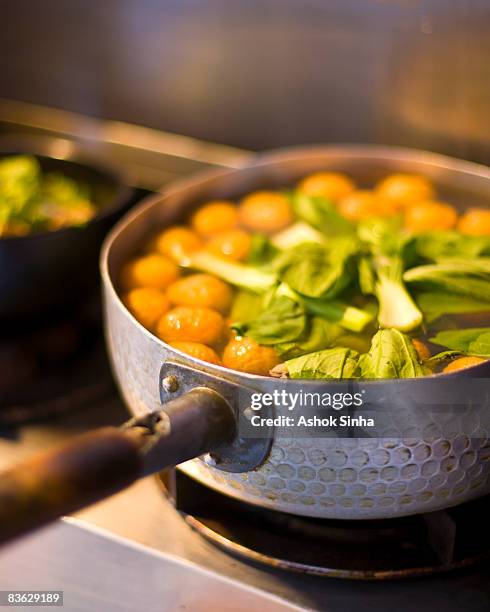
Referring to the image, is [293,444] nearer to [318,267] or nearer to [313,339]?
[313,339]

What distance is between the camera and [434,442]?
0.69 metres

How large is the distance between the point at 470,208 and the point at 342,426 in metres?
0.51

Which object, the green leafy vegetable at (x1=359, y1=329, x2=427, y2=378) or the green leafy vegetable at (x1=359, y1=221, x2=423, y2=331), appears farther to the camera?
the green leafy vegetable at (x1=359, y1=221, x2=423, y2=331)

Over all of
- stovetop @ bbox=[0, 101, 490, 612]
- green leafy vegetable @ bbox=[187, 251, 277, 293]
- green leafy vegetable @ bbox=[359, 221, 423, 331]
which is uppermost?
green leafy vegetable @ bbox=[359, 221, 423, 331]

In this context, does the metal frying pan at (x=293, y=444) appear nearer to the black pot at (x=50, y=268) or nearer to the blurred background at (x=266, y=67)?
the black pot at (x=50, y=268)

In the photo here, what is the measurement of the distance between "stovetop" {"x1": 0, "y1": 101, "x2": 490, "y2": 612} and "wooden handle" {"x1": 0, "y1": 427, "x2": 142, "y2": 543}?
0.29 meters

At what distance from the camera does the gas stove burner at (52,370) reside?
1.04 metres

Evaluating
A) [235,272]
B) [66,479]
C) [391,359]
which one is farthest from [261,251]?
[66,479]

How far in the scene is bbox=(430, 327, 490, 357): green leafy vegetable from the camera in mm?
778

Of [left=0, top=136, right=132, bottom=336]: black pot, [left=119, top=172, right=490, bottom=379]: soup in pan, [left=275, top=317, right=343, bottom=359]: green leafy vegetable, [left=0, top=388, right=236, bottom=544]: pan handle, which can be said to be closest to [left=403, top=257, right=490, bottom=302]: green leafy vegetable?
[left=119, top=172, right=490, bottom=379]: soup in pan

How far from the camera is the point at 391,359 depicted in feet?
2.42

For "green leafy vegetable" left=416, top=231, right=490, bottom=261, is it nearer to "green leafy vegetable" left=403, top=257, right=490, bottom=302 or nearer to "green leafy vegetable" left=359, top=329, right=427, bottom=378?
"green leafy vegetable" left=403, top=257, right=490, bottom=302

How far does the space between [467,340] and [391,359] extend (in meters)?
0.11

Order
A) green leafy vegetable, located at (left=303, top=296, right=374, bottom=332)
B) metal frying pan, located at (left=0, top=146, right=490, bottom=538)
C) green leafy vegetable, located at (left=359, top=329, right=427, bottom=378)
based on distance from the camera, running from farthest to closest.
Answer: green leafy vegetable, located at (left=303, top=296, right=374, bottom=332) < green leafy vegetable, located at (left=359, top=329, right=427, bottom=378) < metal frying pan, located at (left=0, top=146, right=490, bottom=538)
